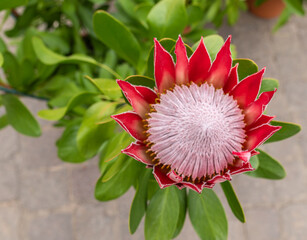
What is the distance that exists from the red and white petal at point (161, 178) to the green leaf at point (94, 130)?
0.27 m

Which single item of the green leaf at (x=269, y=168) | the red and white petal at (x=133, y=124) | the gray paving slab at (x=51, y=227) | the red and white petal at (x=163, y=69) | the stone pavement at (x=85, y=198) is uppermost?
the red and white petal at (x=163, y=69)

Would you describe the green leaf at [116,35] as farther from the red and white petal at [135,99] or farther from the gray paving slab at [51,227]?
the gray paving slab at [51,227]

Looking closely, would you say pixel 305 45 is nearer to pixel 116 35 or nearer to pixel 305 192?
pixel 305 192

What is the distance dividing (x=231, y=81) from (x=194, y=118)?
11cm

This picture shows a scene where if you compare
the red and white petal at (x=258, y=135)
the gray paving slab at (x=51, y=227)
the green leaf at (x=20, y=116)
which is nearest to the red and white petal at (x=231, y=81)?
the red and white petal at (x=258, y=135)

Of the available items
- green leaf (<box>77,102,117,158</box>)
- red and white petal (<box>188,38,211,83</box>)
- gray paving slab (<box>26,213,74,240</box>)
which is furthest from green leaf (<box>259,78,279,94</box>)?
gray paving slab (<box>26,213,74,240</box>)

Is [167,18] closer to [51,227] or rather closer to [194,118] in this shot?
[194,118]

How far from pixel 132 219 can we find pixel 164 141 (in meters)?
0.24

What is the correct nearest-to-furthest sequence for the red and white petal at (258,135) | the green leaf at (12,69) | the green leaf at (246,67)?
the red and white petal at (258,135) < the green leaf at (246,67) < the green leaf at (12,69)

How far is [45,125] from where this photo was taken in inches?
86.4

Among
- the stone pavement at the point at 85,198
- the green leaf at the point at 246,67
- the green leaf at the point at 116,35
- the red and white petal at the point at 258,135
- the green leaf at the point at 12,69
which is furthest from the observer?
the stone pavement at the point at 85,198

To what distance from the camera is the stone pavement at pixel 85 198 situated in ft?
6.72

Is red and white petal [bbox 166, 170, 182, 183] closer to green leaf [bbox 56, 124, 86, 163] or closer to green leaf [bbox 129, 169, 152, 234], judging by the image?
green leaf [bbox 129, 169, 152, 234]

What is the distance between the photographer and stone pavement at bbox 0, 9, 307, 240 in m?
2.05
